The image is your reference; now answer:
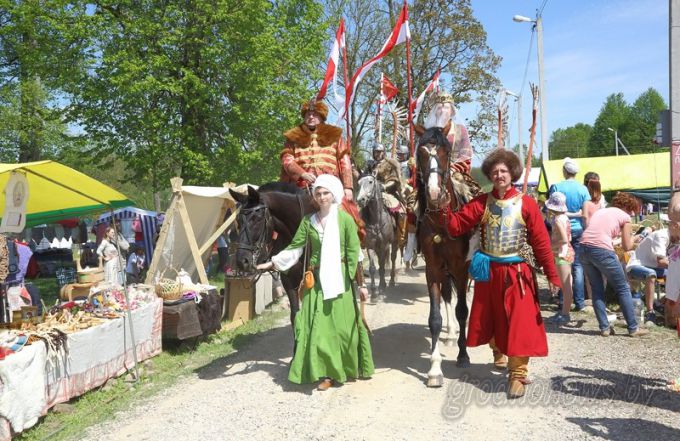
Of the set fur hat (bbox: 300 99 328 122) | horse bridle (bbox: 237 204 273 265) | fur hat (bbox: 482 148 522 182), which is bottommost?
horse bridle (bbox: 237 204 273 265)

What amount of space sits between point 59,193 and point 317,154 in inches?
132

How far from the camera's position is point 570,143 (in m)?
99.1

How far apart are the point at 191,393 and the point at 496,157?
12.4ft

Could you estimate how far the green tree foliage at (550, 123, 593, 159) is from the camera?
3772 inches

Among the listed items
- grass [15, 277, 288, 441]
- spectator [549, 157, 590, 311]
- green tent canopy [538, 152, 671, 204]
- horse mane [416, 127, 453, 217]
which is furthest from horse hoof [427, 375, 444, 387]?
green tent canopy [538, 152, 671, 204]

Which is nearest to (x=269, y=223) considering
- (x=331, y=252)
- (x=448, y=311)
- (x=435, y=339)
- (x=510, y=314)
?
(x=331, y=252)

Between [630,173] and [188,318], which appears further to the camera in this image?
[630,173]

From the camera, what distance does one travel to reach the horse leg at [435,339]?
5.16 metres

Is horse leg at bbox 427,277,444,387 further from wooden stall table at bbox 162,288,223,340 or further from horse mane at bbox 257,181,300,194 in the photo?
wooden stall table at bbox 162,288,223,340

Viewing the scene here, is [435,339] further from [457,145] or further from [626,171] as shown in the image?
[626,171]

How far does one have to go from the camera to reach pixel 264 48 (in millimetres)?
15109

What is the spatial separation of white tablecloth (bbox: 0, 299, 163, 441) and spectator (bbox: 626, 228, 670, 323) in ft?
22.1

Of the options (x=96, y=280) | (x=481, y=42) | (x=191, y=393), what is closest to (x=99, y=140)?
(x=96, y=280)

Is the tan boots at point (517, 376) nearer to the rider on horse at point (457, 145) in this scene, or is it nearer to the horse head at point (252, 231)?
the rider on horse at point (457, 145)
